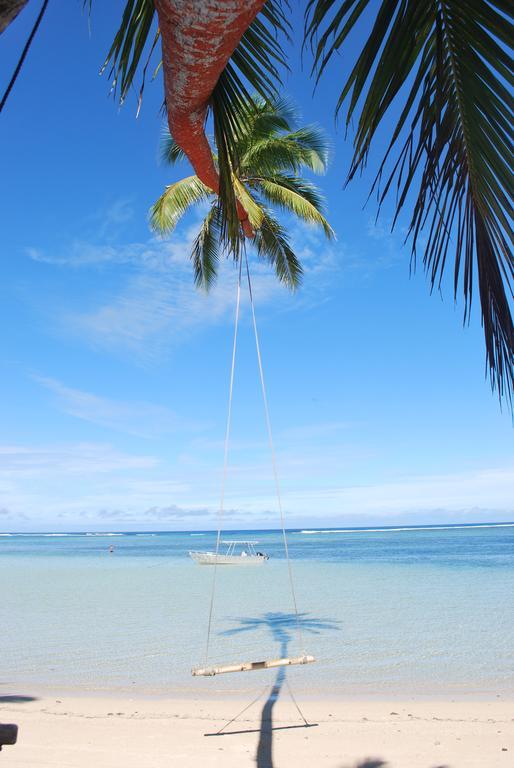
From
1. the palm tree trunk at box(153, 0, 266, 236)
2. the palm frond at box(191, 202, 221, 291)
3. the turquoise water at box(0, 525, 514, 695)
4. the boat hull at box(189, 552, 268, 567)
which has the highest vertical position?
the palm frond at box(191, 202, 221, 291)

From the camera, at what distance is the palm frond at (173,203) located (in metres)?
10.2

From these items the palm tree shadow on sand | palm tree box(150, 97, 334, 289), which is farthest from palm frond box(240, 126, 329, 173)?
the palm tree shadow on sand

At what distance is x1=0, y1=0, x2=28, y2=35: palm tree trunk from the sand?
5.96 metres

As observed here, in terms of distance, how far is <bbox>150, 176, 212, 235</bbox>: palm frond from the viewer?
10.2 meters

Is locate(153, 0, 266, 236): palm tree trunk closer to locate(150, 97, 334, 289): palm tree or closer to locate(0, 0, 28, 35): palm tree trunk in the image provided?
locate(0, 0, 28, 35): palm tree trunk

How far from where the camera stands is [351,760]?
5555 millimetres

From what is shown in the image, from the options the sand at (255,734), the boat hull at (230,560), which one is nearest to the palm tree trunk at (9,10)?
the sand at (255,734)

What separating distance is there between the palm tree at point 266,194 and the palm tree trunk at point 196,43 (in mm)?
6828

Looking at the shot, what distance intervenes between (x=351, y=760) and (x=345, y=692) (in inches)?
111

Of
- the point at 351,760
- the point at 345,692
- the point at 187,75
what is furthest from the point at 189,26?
the point at 345,692

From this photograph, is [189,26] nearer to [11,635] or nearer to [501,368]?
[501,368]

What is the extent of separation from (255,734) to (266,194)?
28.2 ft

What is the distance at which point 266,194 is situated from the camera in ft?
35.3

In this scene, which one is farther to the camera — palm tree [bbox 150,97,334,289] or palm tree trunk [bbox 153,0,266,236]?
palm tree [bbox 150,97,334,289]
